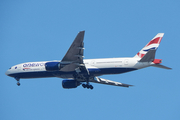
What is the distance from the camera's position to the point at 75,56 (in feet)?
137

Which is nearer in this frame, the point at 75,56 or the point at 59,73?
the point at 75,56

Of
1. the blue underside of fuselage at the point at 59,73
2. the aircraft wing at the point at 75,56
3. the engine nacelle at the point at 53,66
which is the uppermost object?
the aircraft wing at the point at 75,56

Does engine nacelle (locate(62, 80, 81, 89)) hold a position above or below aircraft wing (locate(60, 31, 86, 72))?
below

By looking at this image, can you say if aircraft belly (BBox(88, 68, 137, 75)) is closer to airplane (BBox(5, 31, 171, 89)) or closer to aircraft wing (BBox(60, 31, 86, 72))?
airplane (BBox(5, 31, 171, 89))

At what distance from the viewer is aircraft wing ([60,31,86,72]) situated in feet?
130

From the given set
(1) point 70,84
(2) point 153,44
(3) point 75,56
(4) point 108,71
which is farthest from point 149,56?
(1) point 70,84

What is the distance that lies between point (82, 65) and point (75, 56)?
7.12ft

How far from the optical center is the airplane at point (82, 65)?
1650 inches

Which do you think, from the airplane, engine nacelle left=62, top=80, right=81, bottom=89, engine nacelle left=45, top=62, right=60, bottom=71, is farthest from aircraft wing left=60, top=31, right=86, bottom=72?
engine nacelle left=62, top=80, right=81, bottom=89

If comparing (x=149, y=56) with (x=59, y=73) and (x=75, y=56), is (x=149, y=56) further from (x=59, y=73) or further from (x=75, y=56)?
(x=59, y=73)

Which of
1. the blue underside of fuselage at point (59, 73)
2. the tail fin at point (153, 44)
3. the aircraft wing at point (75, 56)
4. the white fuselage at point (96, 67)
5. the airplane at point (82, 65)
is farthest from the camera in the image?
the tail fin at point (153, 44)

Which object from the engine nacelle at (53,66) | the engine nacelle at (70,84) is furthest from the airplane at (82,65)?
the engine nacelle at (70,84)

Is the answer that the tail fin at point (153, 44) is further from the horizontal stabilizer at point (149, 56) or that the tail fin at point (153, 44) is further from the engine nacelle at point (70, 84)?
the engine nacelle at point (70, 84)

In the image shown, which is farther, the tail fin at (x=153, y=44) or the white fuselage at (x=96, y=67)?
the tail fin at (x=153, y=44)
